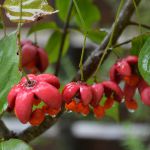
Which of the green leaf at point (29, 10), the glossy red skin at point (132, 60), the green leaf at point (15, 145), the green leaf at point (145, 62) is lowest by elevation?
the green leaf at point (15, 145)

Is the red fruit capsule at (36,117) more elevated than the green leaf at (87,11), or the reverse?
the green leaf at (87,11)

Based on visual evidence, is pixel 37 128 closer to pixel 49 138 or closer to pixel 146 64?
pixel 146 64

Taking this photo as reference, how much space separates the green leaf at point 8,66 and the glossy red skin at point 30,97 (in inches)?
0.5

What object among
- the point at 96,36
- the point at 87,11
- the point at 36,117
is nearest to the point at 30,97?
the point at 36,117

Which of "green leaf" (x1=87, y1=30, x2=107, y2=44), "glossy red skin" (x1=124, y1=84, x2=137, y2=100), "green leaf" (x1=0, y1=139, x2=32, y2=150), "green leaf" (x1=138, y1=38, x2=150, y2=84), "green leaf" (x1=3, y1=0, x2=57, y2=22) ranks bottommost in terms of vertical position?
"green leaf" (x1=0, y1=139, x2=32, y2=150)

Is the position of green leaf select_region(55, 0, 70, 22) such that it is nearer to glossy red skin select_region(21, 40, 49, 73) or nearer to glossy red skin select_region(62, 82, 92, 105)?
glossy red skin select_region(21, 40, 49, 73)

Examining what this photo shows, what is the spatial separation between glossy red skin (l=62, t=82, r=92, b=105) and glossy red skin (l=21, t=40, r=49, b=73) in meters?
0.18

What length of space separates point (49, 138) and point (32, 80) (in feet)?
6.94

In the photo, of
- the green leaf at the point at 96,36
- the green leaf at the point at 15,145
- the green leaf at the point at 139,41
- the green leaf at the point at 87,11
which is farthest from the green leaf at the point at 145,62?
the green leaf at the point at 87,11

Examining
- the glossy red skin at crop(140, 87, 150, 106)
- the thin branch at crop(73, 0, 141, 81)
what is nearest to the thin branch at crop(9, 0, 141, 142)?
the thin branch at crop(73, 0, 141, 81)

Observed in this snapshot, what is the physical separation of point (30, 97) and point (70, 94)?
A: 0.05 metres

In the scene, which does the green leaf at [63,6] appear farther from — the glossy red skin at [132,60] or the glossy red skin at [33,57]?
the glossy red skin at [132,60]

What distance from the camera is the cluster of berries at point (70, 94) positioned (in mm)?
538

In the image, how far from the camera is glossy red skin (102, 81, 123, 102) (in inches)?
24.6
